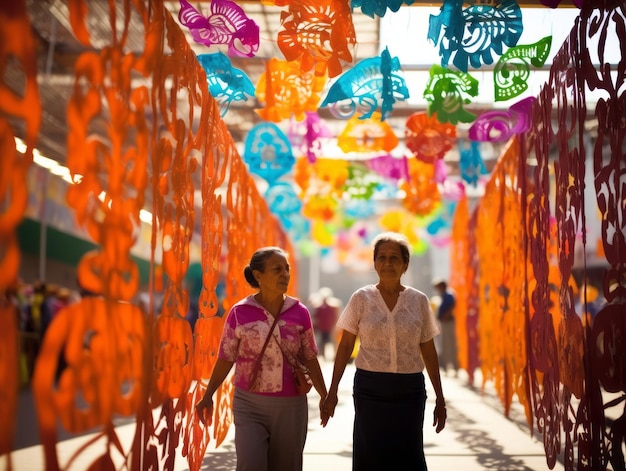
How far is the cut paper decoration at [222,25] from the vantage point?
18.1 ft

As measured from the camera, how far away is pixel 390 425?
152 inches

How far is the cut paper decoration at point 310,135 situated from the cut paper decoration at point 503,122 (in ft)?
8.18

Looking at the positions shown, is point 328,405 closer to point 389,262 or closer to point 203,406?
point 203,406

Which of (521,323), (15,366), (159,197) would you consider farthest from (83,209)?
(521,323)

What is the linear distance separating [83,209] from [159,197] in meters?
0.98

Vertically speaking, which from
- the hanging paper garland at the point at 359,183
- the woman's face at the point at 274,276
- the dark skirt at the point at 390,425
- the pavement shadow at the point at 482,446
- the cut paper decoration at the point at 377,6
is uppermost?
the cut paper decoration at the point at 377,6

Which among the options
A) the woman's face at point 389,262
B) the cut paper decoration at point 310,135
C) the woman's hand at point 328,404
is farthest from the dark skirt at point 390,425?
the cut paper decoration at point 310,135

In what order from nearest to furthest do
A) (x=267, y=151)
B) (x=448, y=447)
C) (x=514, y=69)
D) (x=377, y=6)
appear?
1. (x=377, y=6)
2. (x=514, y=69)
3. (x=448, y=447)
4. (x=267, y=151)

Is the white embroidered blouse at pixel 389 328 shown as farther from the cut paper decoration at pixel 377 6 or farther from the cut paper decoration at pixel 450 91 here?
the cut paper decoration at pixel 450 91

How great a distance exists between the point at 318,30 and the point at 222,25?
878mm

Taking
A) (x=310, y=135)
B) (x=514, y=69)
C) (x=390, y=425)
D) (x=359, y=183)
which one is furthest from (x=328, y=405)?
(x=359, y=183)

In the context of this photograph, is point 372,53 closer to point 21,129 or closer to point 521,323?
point 521,323

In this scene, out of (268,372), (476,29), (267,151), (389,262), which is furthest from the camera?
(267,151)

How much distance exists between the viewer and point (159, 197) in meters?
3.75
